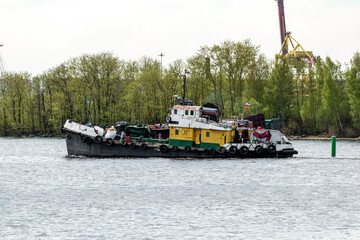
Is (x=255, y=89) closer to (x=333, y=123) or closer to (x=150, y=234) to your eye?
(x=333, y=123)

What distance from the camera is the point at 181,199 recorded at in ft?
127

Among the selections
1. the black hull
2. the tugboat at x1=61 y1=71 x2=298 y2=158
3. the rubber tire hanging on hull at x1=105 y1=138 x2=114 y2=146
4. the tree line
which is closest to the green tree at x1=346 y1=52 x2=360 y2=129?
the tree line

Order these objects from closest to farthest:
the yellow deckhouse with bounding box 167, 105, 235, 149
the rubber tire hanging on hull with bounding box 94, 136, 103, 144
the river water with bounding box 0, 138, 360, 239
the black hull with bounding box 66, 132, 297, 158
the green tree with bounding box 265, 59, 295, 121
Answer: the river water with bounding box 0, 138, 360, 239 < the yellow deckhouse with bounding box 167, 105, 235, 149 < the black hull with bounding box 66, 132, 297, 158 < the rubber tire hanging on hull with bounding box 94, 136, 103, 144 < the green tree with bounding box 265, 59, 295, 121

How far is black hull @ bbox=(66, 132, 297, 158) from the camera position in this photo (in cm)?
5944

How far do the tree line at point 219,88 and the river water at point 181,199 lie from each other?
49.2m

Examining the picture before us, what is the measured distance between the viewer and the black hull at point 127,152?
195 feet

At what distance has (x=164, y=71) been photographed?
114000 mm

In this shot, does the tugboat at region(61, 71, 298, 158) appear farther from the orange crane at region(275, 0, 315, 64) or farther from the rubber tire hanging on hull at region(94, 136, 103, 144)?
the orange crane at region(275, 0, 315, 64)

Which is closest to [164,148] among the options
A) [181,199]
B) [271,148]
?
[271,148]

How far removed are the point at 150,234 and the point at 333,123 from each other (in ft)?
281

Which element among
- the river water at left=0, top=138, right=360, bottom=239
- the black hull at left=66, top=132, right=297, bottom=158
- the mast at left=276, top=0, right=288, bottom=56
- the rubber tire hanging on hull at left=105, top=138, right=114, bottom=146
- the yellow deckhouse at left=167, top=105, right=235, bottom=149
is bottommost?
the river water at left=0, top=138, right=360, bottom=239

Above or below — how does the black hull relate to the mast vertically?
below

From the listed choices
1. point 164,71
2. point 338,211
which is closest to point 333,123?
point 164,71

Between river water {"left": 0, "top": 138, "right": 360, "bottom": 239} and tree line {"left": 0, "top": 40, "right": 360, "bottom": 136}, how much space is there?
49.2m
